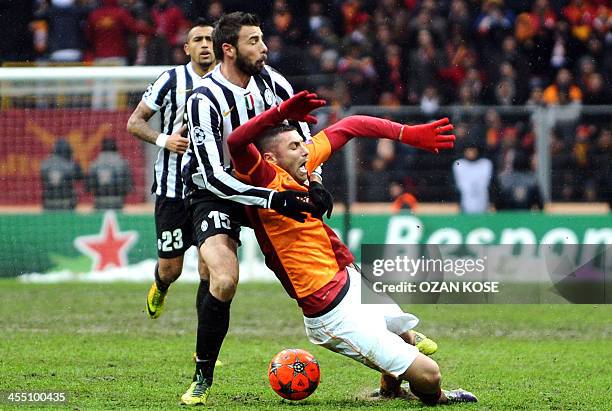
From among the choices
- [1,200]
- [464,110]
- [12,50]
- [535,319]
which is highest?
[12,50]

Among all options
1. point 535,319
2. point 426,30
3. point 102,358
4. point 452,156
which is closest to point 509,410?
point 102,358

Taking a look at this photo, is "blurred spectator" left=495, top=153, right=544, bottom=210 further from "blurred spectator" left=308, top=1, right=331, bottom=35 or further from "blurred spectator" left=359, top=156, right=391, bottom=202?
"blurred spectator" left=308, top=1, right=331, bottom=35

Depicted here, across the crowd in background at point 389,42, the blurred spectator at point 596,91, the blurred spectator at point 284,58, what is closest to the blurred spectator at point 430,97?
the crowd in background at point 389,42

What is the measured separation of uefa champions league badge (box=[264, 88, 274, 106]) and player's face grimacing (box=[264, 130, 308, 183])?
1.97 ft

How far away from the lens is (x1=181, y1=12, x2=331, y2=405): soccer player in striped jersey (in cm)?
694

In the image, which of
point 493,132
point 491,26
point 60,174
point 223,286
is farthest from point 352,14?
point 223,286

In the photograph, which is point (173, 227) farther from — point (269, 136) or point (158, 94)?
point (269, 136)

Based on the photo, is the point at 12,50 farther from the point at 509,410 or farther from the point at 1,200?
the point at 509,410

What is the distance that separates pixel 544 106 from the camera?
49.5ft

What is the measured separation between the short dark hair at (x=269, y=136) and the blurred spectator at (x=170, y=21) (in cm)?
1192

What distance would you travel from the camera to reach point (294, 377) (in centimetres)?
693

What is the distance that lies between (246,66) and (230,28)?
0.26 m

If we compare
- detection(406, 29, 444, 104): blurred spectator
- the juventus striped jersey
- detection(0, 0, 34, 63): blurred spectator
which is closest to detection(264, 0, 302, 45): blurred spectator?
detection(406, 29, 444, 104): blurred spectator

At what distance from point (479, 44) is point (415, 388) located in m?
12.7
